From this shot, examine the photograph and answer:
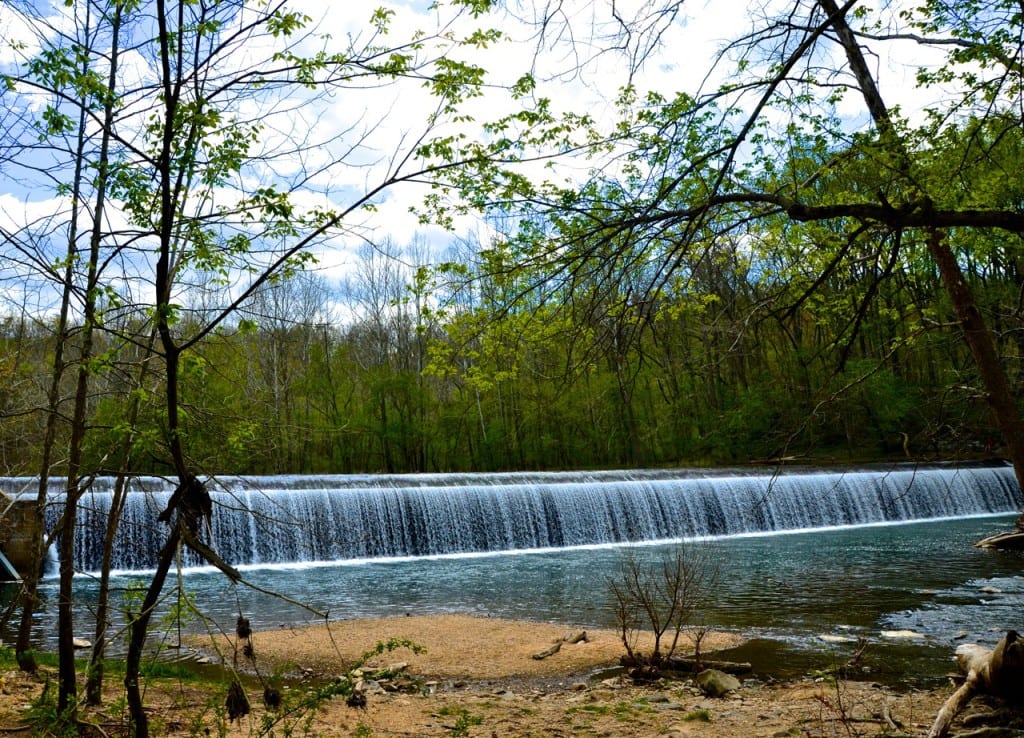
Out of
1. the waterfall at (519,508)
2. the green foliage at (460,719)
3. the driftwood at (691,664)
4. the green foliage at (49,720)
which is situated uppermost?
the waterfall at (519,508)

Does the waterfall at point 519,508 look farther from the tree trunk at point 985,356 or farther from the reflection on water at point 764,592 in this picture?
the tree trunk at point 985,356

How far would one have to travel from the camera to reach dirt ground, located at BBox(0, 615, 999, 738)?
4.85 m

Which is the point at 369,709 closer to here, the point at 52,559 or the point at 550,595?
the point at 550,595

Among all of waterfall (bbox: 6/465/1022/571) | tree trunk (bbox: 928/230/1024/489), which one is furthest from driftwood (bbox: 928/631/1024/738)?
waterfall (bbox: 6/465/1022/571)

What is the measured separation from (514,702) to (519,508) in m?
12.3

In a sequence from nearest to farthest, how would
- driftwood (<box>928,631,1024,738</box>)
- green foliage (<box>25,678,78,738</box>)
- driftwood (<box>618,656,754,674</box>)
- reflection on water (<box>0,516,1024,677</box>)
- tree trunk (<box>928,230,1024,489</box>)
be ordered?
green foliage (<box>25,678,78,738</box>) → driftwood (<box>928,631,1024,738</box>) → driftwood (<box>618,656,754,674</box>) → tree trunk (<box>928,230,1024,489</box>) → reflection on water (<box>0,516,1024,677</box>)

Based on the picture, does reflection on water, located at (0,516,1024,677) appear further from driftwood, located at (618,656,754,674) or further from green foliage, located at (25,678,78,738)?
green foliage, located at (25,678,78,738)

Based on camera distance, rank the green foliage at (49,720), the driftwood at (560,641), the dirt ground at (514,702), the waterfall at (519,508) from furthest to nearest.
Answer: the waterfall at (519,508), the driftwood at (560,641), the dirt ground at (514,702), the green foliage at (49,720)

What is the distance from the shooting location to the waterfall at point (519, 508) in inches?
609

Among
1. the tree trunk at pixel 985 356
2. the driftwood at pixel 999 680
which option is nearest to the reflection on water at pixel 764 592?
the tree trunk at pixel 985 356

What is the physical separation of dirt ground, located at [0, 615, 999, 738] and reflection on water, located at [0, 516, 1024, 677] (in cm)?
90

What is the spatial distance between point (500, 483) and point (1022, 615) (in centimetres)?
1207

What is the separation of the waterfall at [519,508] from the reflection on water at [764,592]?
34.7 inches

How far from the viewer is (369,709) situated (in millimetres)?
5746
